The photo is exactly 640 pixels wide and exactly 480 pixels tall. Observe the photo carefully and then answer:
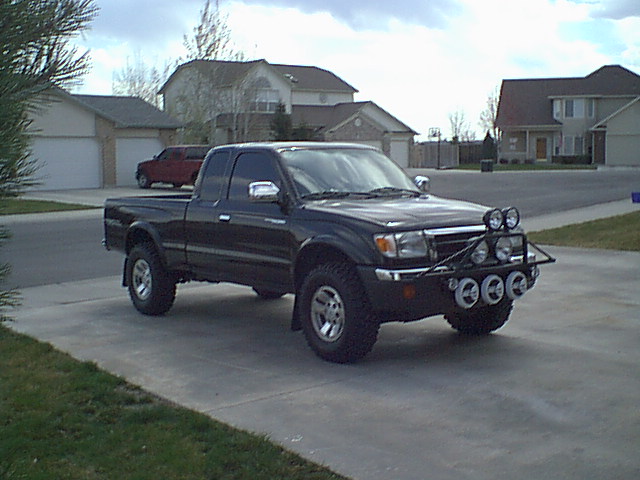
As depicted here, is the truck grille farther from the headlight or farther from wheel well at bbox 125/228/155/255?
Result: wheel well at bbox 125/228/155/255

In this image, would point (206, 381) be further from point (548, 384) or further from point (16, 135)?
point (16, 135)

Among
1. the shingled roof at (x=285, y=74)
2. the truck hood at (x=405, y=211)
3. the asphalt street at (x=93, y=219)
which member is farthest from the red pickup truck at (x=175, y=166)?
the truck hood at (x=405, y=211)

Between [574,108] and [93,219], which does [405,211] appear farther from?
[574,108]

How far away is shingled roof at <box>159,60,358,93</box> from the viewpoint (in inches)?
1825

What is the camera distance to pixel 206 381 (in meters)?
7.24

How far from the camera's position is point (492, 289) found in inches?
298

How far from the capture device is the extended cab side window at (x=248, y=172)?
8961 millimetres

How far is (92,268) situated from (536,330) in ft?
26.5

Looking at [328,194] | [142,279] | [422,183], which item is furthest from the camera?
[142,279]

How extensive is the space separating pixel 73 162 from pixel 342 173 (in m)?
31.0

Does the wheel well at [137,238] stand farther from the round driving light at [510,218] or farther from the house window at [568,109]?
the house window at [568,109]

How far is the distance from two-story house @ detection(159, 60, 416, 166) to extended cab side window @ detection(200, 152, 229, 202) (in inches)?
1467

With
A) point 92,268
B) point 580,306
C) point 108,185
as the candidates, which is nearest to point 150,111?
point 108,185

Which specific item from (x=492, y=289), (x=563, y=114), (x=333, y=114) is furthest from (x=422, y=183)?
(x=563, y=114)
